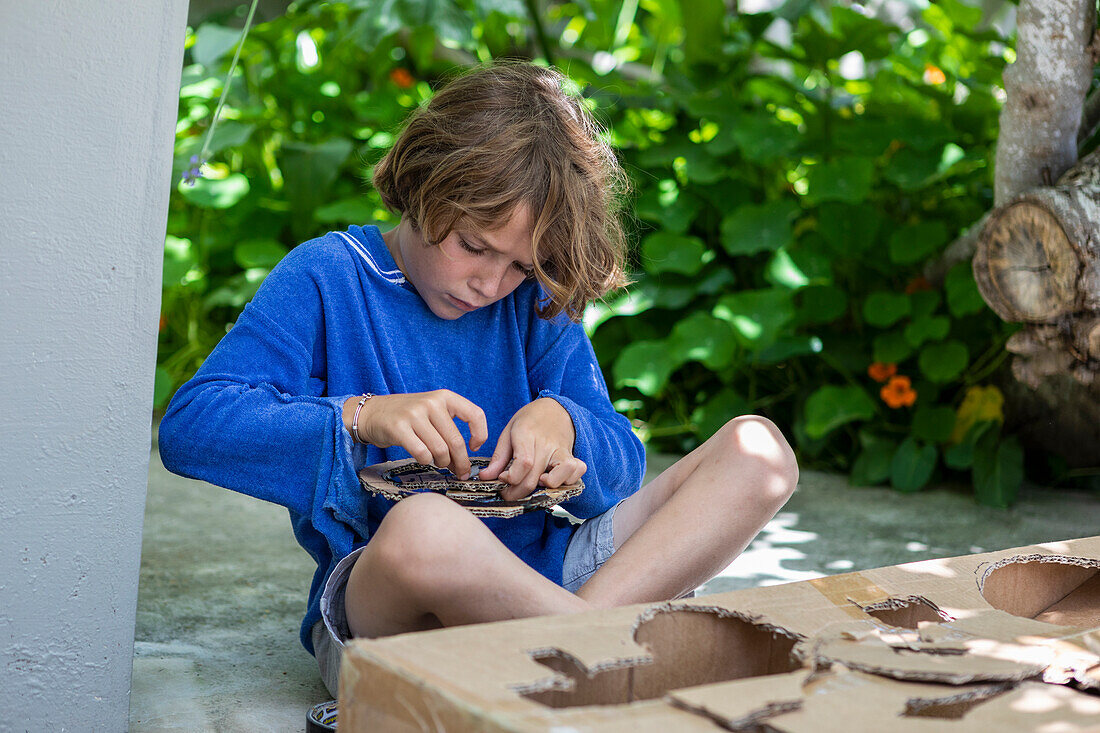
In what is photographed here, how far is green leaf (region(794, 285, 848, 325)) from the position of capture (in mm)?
3258

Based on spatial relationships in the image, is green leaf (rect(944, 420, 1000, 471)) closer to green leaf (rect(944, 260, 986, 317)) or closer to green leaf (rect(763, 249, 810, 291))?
green leaf (rect(944, 260, 986, 317))

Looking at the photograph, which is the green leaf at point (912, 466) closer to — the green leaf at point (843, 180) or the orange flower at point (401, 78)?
the green leaf at point (843, 180)

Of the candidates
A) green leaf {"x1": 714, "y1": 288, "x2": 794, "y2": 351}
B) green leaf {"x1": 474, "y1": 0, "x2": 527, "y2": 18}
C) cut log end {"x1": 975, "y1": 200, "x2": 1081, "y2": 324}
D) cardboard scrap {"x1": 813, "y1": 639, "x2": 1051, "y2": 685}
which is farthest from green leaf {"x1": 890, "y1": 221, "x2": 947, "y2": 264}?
cardboard scrap {"x1": 813, "y1": 639, "x2": 1051, "y2": 685}

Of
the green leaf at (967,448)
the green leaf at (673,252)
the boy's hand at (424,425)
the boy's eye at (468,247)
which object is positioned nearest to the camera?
the boy's hand at (424,425)

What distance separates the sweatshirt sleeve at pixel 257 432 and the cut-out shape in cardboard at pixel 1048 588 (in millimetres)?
797

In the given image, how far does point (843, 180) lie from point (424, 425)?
7.37ft

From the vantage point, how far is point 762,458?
1.39m

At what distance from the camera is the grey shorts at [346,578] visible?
1321 mm

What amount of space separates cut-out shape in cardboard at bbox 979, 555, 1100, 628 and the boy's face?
28.1 inches

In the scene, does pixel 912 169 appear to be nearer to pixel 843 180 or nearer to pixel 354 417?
pixel 843 180

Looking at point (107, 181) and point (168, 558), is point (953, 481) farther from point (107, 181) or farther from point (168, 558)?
point (107, 181)

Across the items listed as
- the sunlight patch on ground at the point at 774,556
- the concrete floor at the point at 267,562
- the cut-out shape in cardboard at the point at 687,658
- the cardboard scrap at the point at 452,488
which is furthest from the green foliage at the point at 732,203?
the cut-out shape in cardboard at the point at 687,658

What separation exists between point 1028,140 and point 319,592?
1.72 metres

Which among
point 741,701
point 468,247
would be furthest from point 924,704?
point 468,247
